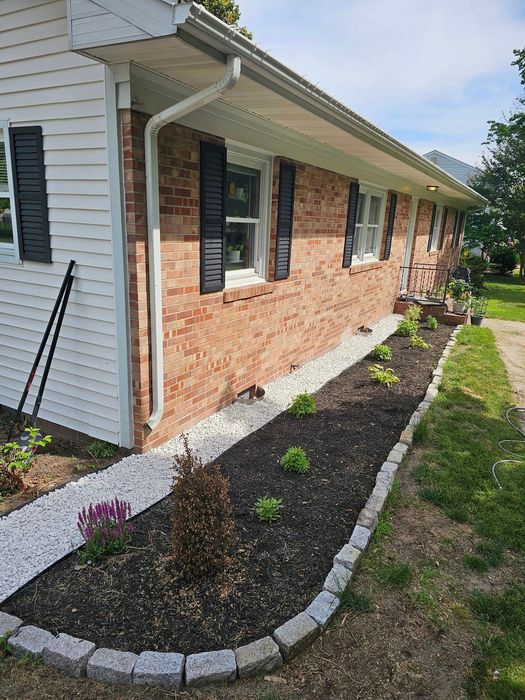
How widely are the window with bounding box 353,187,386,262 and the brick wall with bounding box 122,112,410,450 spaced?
1074mm

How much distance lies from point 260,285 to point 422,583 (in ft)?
11.3

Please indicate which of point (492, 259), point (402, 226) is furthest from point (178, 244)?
point (492, 259)

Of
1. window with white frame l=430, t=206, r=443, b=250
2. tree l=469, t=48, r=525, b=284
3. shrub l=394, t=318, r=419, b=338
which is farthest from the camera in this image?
tree l=469, t=48, r=525, b=284

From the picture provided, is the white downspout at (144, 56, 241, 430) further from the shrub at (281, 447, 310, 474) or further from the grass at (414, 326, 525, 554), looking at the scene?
the grass at (414, 326, 525, 554)

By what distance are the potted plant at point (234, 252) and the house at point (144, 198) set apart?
0.02 m

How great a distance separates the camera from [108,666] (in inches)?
80.7

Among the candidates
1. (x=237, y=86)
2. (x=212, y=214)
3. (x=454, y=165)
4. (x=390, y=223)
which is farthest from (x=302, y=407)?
(x=454, y=165)

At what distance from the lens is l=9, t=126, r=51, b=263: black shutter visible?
3781 mm

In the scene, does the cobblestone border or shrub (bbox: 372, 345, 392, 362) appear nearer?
the cobblestone border

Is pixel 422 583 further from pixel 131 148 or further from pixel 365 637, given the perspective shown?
pixel 131 148

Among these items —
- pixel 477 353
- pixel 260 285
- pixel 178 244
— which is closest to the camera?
pixel 178 244

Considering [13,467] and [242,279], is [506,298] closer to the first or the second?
[242,279]

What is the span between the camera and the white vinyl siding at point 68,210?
136 inches

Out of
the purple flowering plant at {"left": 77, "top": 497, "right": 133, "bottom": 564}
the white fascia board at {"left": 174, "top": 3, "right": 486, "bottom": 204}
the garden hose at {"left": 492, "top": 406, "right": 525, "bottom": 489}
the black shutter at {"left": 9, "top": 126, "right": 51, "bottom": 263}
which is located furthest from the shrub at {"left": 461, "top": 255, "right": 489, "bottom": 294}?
the purple flowering plant at {"left": 77, "top": 497, "right": 133, "bottom": 564}
